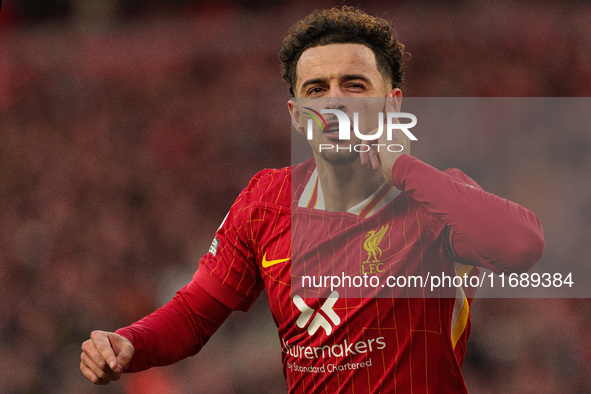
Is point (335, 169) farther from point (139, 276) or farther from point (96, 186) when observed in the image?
point (96, 186)

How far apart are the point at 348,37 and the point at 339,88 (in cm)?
19

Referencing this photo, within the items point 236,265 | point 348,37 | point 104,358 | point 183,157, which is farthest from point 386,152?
point 183,157

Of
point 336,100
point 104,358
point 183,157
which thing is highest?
point 183,157

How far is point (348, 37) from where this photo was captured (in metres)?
1.85

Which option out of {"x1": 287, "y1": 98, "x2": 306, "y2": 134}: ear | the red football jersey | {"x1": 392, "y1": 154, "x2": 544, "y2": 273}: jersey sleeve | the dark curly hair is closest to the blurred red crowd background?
the dark curly hair

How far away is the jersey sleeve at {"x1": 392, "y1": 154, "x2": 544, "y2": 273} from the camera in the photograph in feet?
4.75

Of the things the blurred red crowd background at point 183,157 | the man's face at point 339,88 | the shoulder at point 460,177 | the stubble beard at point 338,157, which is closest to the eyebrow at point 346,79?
the man's face at point 339,88

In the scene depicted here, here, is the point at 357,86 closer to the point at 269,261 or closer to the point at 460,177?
the point at 460,177

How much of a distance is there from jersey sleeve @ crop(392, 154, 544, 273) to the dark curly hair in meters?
0.48

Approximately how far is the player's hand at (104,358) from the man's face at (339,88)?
0.74 m

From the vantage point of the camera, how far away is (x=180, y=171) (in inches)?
189

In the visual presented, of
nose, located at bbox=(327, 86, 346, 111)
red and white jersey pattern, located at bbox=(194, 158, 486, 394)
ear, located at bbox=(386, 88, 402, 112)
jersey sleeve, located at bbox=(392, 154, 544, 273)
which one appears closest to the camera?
jersey sleeve, located at bbox=(392, 154, 544, 273)

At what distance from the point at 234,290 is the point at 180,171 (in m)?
3.11

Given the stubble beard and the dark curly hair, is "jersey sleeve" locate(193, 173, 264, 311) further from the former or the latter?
the dark curly hair
